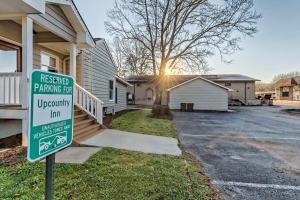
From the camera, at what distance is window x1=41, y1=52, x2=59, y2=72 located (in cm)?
958

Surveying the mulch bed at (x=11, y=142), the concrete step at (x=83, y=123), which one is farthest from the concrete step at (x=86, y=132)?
the mulch bed at (x=11, y=142)

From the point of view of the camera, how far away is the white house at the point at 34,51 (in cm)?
582

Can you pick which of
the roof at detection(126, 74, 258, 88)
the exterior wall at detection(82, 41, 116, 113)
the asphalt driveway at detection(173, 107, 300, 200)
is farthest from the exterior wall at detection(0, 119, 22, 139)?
the roof at detection(126, 74, 258, 88)

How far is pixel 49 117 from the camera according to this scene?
1.81 m

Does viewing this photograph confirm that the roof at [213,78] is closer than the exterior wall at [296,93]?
Yes

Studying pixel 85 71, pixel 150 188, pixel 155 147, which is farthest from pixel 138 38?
pixel 150 188

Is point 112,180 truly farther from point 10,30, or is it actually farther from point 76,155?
point 10,30

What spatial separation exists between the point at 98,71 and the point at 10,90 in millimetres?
7529

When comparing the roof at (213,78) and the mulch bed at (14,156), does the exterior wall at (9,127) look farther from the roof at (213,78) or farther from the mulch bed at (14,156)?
the roof at (213,78)

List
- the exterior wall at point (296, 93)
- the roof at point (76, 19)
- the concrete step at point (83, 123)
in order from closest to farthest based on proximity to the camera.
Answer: the roof at point (76, 19) → the concrete step at point (83, 123) → the exterior wall at point (296, 93)

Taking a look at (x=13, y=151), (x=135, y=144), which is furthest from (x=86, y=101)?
(x=13, y=151)

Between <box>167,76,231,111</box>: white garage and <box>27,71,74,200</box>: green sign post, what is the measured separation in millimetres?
26428

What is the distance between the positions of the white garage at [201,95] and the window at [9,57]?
21.5 metres

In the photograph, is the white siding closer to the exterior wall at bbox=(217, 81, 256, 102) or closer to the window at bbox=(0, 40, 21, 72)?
the exterior wall at bbox=(217, 81, 256, 102)
